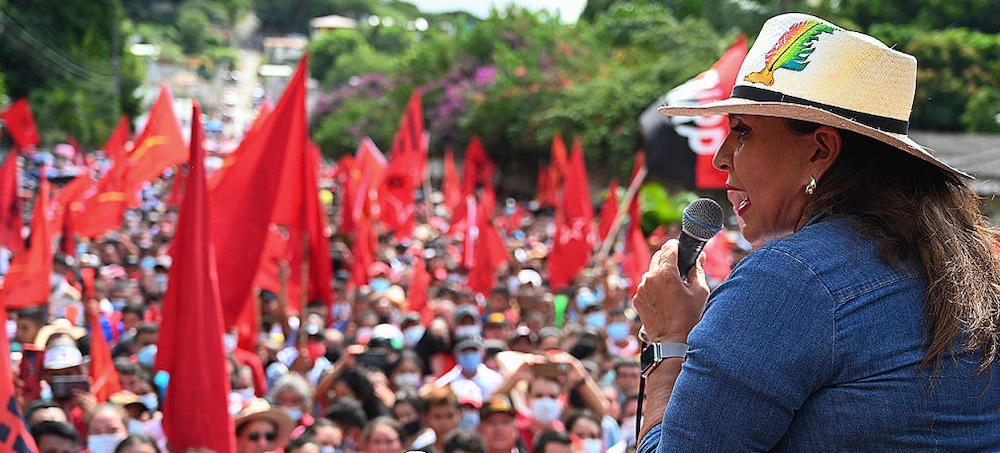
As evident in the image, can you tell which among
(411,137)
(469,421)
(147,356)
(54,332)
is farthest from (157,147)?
(469,421)

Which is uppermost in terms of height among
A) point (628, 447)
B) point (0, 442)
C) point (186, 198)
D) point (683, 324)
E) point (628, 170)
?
point (683, 324)

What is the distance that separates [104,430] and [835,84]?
13.6 feet

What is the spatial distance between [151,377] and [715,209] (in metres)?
4.96

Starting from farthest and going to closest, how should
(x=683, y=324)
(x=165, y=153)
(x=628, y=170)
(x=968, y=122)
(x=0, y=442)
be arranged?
(x=628, y=170) → (x=968, y=122) → (x=165, y=153) → (x=0, y=442) → (x=683, y=324)

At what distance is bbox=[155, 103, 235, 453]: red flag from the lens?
4.22 metres

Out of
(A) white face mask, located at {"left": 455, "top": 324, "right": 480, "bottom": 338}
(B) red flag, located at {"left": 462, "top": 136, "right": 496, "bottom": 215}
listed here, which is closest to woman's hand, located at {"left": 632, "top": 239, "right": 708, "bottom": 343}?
(A) white face mask, located at {"left": 455, "top": 324, "right": 480, "bottom": 338}

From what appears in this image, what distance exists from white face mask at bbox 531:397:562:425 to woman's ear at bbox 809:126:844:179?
3876 millimetres

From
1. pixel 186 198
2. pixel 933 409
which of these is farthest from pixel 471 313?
pixel 933 409

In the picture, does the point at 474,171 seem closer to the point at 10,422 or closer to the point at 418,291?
the point at 418,291

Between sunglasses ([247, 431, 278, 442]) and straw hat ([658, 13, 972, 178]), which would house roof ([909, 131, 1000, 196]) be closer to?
sunglasses ([247, 431, 278, 442])

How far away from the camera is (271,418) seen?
5129mm

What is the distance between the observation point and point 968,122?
20.4 m

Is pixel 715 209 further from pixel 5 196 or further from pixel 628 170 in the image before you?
pixel 628 170

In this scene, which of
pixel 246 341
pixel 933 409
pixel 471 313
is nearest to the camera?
pixel 933 409
